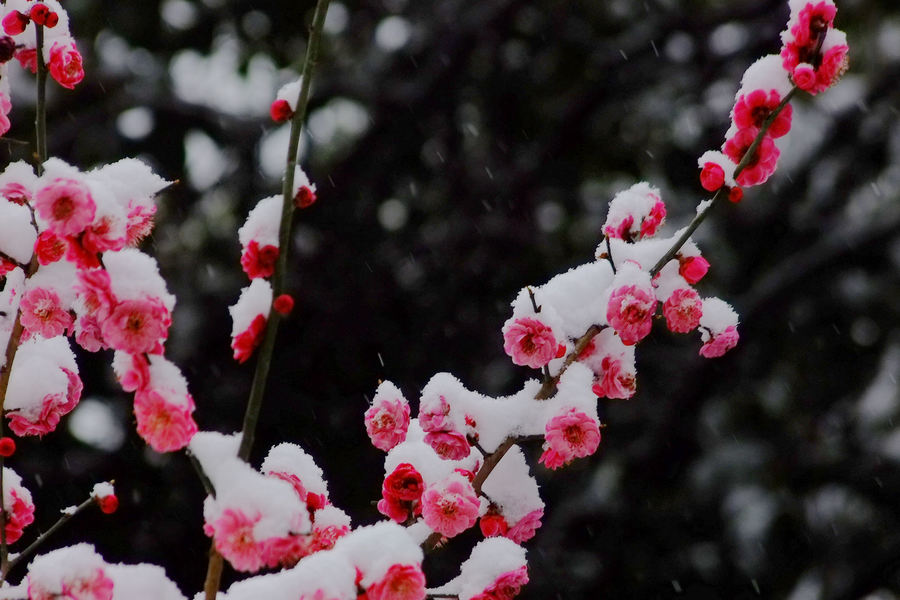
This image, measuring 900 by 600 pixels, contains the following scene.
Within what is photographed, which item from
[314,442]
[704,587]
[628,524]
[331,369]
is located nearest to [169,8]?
[331,369]

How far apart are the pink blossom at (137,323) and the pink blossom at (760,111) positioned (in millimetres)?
687

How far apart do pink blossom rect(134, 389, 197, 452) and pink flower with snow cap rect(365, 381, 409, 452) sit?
15.2 inches

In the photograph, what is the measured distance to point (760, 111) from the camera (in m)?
0.99

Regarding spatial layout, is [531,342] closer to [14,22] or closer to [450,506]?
[450,506]

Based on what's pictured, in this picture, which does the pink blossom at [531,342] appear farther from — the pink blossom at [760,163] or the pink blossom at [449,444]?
the pink blossom at [760,163]

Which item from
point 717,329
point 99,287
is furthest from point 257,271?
point 717,329

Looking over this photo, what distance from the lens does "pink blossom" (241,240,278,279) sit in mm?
717

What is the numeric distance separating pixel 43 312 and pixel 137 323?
0.26 metres

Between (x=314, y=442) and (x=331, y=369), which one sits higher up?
(x=331, y=369)

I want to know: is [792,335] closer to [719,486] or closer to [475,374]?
[719,486]

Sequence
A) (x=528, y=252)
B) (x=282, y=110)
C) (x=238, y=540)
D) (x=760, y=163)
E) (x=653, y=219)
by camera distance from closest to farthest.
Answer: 1. (x=238, y=540)
2. (x=282, y=110)
3. (x=760, y=163)
4. (x=653, y=219)
5. (x=528, y=252)

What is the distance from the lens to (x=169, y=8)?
408cm

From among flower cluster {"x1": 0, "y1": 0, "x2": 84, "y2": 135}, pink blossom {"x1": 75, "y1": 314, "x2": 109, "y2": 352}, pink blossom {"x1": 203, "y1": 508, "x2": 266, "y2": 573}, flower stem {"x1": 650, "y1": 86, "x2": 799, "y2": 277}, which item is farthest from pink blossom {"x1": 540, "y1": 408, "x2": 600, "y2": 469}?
flower cluster {"x1": 0, "y1": 0, "x2": 84, "y2": 135}

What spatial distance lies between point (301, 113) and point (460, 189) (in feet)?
10.3
